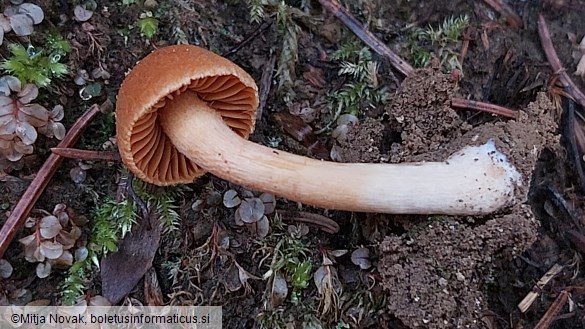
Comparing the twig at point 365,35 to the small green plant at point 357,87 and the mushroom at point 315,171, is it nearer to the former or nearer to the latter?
the small green plant at point 357,87

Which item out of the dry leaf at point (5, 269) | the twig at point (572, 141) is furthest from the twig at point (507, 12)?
the dry leaf at point (5, 269)

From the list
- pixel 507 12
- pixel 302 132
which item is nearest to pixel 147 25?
pixel 302 132

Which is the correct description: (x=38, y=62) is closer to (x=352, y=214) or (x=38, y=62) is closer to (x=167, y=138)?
(x=167, y=138)

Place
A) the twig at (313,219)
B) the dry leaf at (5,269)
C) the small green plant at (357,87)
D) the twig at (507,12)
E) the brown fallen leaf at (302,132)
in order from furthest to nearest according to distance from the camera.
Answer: the twig at (507,12) < the small green plant at (357,87) < the brown fallen leaf at (302,132) < the twig at (313,219) < the dry leaf at (5,269)

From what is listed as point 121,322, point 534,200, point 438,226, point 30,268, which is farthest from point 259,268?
point 534,200

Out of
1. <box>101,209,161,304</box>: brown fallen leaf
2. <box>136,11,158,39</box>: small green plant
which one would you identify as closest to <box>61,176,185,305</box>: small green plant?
<box>101,209,161,304</box>: brown fallen leaf

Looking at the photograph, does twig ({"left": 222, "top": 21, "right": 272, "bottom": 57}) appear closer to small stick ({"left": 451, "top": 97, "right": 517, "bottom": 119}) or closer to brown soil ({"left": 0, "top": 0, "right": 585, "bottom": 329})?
brown soil ({"left": 0, "top": 0, "right": 585, "bottom": 329})
